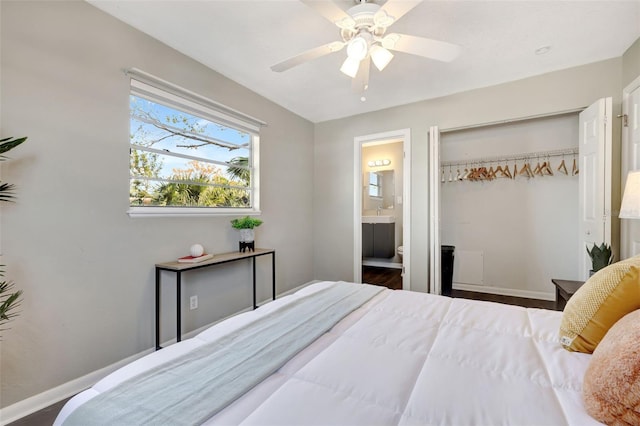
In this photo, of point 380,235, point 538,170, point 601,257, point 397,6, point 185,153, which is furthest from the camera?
point 380,235

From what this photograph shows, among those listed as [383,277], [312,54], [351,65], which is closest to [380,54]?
[351,65]

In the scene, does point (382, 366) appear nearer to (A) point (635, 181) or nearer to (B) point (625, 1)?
(A) point (635, 181)

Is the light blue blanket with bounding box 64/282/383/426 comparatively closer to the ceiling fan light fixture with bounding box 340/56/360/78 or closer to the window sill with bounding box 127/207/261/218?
the window sill with bounding box 127/207/261/218

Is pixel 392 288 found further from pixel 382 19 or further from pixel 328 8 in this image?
pixel 328 8

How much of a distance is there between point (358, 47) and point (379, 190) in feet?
13.3

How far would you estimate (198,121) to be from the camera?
8.34 feet

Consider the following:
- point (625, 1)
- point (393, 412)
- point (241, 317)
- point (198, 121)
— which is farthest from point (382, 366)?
point (625, 1)

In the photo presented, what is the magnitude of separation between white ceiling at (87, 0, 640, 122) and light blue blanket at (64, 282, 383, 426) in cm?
198

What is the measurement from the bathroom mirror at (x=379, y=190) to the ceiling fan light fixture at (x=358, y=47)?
3750 millimetres

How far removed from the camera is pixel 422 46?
166 centimetres

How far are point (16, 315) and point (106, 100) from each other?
56.4 inches

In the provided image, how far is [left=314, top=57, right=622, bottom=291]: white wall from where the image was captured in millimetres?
2584

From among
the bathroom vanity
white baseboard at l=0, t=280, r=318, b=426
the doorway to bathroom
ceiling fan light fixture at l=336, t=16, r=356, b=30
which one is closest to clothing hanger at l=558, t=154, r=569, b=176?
the doorway to bathroom

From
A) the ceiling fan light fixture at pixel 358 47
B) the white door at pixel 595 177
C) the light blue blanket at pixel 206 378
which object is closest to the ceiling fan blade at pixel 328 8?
the ceiling fan light fixture at pixel 358 47
